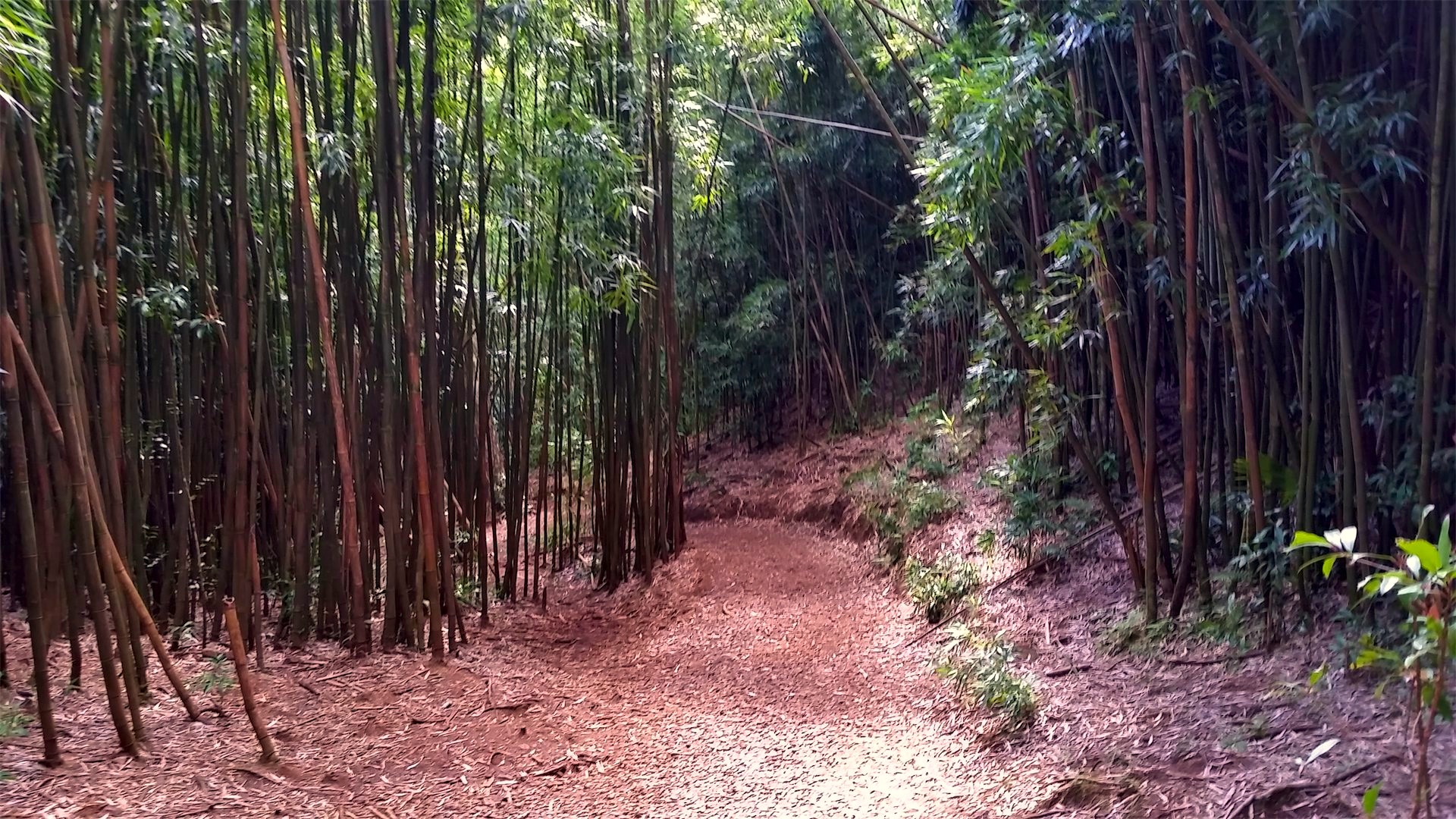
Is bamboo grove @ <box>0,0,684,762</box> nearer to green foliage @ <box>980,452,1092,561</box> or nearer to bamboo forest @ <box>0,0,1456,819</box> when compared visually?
bamboo forest @ <box>0,0,1456,819</box>

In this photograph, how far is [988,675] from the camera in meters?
3.07

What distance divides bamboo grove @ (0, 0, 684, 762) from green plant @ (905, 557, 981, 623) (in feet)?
5.92

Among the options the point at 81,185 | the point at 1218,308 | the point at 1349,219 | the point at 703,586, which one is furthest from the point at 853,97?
the point at 81,185

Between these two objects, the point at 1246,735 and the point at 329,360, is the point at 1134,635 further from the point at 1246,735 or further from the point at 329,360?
the point at 329,360

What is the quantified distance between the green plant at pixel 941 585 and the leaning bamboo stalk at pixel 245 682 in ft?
9.03

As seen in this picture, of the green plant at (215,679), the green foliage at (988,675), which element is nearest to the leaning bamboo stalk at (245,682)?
the green plant at (215,679)

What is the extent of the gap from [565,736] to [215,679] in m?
1.12

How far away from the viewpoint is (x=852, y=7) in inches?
243

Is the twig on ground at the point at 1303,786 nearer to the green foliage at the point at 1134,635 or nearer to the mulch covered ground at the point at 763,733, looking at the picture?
the mulch covered ground at the point at 763,733

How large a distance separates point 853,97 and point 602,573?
14.5ft

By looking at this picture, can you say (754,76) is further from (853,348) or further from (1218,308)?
(1218,308)

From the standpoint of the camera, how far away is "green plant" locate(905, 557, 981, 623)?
4.22 m

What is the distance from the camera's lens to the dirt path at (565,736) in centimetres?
235

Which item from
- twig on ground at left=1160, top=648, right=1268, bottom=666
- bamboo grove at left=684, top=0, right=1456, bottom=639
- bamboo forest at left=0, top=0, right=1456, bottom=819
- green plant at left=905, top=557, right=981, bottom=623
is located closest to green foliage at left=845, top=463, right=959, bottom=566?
bamboo forest at left=0, top=0, right=1456, bottom=819
